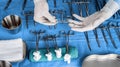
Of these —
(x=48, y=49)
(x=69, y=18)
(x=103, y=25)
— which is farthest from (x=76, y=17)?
(x=48, y=49)

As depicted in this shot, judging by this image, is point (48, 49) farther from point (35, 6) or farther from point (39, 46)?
point (35, 6)

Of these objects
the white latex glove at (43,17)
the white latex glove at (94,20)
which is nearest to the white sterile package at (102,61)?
the white latex glove at (94,20)

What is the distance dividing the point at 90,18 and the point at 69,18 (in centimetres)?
14

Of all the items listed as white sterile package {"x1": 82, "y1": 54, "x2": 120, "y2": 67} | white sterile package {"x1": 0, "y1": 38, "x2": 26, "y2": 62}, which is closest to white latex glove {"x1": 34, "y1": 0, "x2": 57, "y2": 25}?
white sterile package {"x1": 0, "y1": 38, "x2": 26, "y2": 62}

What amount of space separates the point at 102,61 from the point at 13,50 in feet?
1.47

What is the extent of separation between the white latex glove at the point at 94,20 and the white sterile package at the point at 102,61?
6.2 inches

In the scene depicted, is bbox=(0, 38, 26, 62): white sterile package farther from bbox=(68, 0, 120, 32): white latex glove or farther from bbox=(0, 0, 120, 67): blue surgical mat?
bbox=(68, 0, 120, 32): white latex glove

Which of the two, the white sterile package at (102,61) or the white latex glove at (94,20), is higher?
the white latex glove at (94,20)

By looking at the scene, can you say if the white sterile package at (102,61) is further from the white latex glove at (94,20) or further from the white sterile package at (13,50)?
the white sterile package at (13,50)

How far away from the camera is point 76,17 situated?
1.32m

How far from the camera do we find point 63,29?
4.26ft

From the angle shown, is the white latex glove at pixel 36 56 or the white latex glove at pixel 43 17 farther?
the white latex glove at pixel 43 17

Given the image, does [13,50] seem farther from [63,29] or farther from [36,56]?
[63,29]

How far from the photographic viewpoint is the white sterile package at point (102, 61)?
1105mm
